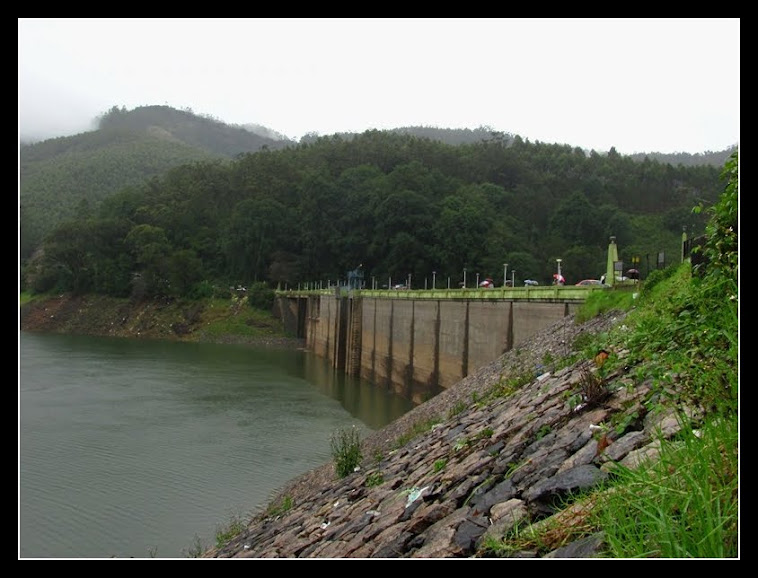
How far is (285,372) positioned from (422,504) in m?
34.9

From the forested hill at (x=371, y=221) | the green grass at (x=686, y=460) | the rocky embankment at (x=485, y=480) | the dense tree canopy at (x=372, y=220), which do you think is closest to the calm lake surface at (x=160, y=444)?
the rocky embankment at (x=485, y=480)

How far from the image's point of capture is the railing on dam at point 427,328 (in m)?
19.9

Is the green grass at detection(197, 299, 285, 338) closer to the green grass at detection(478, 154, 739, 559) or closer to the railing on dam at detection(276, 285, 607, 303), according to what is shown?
the railing on dam at detection(276, 285, 607, 303)

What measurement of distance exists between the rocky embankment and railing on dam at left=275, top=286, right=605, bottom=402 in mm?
7544

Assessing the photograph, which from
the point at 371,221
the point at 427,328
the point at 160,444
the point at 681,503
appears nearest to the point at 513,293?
the point at 427,328

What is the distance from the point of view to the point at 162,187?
9362 centimetres

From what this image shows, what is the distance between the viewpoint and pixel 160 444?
20.3 metres

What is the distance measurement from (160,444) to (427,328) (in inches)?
549

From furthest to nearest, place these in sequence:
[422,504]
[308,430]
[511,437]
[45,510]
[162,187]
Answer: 1. [162,187]
2. [308,430]
3. [45,510]
4. [511,437]
5. [422,504]

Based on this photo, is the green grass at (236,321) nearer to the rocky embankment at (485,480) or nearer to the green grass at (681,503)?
the rocky embankment at (485,480)
